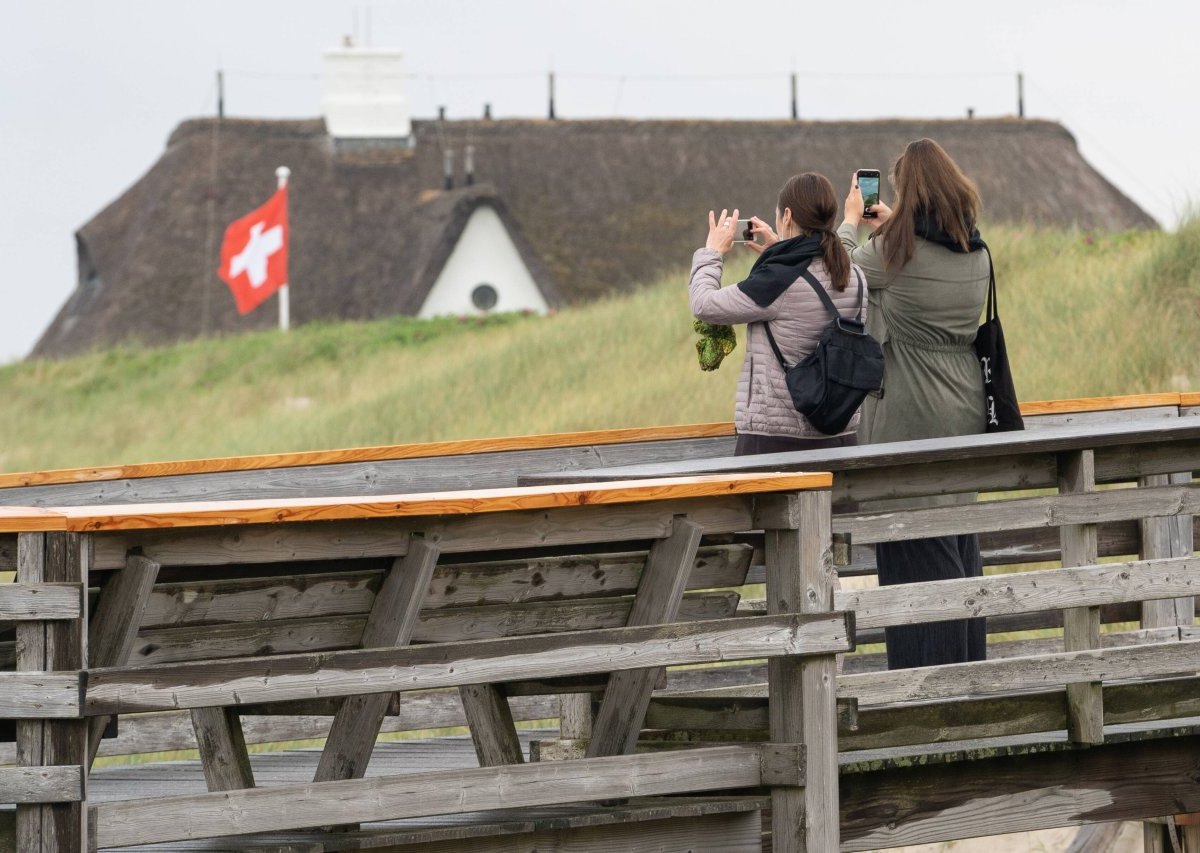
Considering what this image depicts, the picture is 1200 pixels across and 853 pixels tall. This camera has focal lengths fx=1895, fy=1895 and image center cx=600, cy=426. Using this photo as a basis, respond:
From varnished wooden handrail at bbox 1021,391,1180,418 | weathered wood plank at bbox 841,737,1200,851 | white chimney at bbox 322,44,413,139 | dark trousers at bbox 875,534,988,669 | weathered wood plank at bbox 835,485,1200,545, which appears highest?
white chimney at bbox 322,44,413,139

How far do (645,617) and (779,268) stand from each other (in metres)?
1.40

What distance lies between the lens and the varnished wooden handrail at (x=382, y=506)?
4395 mm

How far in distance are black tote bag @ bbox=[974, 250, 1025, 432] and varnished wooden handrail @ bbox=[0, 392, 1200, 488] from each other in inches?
60.0

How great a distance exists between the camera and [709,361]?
6758mm

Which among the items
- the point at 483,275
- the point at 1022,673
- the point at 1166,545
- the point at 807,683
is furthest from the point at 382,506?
the point at 483,275

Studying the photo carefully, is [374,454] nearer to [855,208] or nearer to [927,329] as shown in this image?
[855,208]

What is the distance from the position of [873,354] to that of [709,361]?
75cm

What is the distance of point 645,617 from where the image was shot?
548 cm

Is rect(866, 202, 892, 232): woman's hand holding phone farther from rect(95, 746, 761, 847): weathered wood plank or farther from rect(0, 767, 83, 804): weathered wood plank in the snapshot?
rect(0, 767, 83, 804): weathered wood plank

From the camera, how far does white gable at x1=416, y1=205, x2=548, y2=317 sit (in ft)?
101

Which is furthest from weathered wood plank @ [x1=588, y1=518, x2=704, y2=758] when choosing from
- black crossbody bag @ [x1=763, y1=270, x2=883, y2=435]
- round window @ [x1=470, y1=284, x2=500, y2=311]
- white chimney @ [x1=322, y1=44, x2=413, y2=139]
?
white chimney @ [x1=322, y1=44, x2=413, y2=139]

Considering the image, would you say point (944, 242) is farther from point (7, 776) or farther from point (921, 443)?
point (7, 776)

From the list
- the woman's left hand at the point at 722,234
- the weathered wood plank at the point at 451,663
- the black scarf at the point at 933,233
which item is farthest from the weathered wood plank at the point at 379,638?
the black scarf at the point at 933,233

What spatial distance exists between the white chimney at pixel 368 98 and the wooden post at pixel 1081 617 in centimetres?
2979
